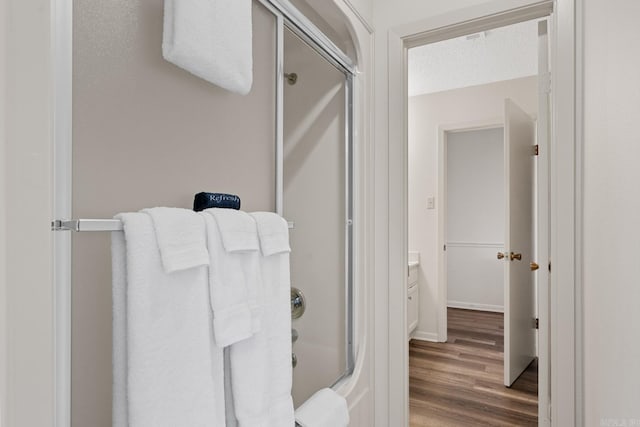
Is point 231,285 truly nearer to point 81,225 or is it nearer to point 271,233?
point 271,233

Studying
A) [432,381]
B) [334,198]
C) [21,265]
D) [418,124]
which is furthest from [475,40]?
[21,265]

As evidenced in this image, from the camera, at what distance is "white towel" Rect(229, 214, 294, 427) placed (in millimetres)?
780

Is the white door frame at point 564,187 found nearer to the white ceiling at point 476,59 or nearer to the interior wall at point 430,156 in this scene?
the white ceiling at point 476,59

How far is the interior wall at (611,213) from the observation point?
128 cm

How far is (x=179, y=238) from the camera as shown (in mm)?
641

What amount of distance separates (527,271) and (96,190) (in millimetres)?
3020

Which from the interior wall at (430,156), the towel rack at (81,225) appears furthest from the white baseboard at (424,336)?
the towel rack at (81,225)

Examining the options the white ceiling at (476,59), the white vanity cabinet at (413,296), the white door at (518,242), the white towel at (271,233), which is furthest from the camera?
the white vanity cabinet at (413,296)

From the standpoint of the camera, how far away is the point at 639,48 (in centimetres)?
127

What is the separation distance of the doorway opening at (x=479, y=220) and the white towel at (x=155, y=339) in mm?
1379

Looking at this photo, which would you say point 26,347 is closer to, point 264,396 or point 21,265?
point 21,265

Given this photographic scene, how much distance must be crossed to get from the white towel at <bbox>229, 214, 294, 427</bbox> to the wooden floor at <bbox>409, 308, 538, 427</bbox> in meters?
1.62

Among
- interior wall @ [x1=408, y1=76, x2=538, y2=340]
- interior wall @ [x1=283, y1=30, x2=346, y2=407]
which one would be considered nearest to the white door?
interior wall @ [x1=408, y1=76, x2=538, y2=340]

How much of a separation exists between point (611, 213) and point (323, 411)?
118cm
